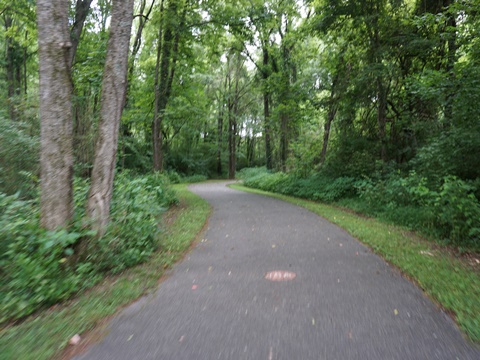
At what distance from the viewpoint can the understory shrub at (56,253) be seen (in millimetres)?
3645

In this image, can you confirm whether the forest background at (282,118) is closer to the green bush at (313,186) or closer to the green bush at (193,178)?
the green bush at (313,186)

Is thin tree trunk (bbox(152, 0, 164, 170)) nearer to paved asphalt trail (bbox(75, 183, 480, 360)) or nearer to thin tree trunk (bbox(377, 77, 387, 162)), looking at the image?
thin tree trunk (bbox(377, 77, 387, 162))

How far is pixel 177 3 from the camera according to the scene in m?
13.8

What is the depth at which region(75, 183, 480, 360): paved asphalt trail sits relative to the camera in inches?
113

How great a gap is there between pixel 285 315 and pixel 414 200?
7493mm

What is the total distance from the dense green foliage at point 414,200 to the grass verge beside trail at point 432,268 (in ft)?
1.75

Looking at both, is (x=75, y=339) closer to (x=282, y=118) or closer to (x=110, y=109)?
(x=110, y=109)

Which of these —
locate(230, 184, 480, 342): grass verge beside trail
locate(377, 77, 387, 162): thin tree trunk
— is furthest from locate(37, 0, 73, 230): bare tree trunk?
locate(377, 77, 387, 162): thin tree trunk

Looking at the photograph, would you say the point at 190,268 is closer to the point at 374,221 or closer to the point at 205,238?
the point at 205,238

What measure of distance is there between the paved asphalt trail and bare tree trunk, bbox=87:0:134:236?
6.03 ft

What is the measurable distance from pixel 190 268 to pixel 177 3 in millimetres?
12659

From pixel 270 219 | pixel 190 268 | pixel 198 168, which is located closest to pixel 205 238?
pixel 190 268

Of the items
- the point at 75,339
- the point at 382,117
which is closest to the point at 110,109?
the point at 75,339

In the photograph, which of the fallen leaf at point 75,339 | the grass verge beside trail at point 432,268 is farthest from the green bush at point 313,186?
the fallen leaf at point 75,339
